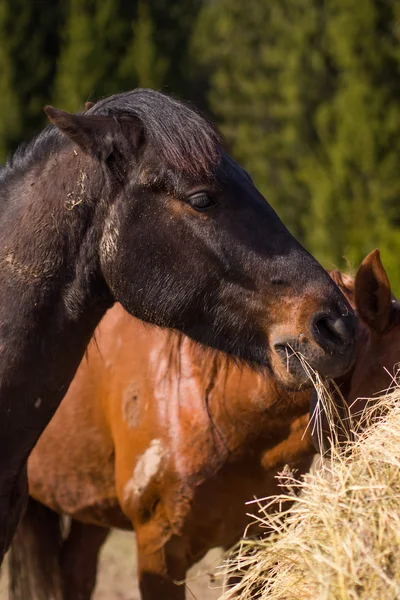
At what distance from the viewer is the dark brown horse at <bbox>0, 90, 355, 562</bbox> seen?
2770mm

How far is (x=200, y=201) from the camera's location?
2.76 metres

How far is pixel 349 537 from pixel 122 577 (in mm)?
3906

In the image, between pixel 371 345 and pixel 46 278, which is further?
pixel 371 345

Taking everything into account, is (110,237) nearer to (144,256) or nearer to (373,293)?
(144,256)

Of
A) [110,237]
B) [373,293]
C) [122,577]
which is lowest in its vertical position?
[122,577]

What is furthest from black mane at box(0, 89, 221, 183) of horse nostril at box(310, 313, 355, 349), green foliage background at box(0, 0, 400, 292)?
green foliage background at box(0, 0, 400, 292)

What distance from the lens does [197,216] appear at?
278 cm

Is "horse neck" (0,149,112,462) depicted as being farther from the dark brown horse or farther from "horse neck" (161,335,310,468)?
"horse neck" (161,335,310,468)

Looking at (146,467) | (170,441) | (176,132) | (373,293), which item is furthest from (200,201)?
(146,467)

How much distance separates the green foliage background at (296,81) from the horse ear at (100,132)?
7859 mm

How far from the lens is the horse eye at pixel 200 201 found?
2.76m

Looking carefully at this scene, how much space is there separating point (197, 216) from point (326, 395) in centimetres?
73

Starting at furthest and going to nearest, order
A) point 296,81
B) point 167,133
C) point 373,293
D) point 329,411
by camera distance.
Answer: point 296,81 < point 373,293 < point 329,411 < point 167,133

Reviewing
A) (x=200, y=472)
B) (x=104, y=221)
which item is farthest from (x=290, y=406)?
(x=104, y=221)
